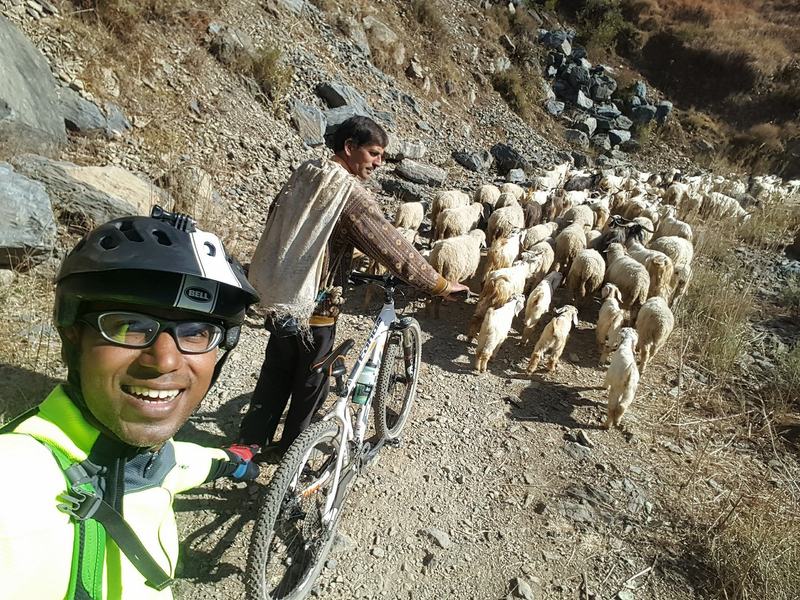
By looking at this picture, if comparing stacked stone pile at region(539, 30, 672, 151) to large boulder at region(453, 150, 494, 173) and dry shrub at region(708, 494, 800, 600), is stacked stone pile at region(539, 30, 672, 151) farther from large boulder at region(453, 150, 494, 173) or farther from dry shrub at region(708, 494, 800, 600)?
dry shrub at region(708, 494, 800, 600)

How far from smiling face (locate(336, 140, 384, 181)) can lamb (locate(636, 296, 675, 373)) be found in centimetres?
411

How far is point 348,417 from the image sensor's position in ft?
8.43

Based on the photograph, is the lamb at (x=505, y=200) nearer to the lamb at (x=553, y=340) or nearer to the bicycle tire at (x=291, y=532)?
the lamb at (x=553, y=340)

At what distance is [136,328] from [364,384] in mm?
1792

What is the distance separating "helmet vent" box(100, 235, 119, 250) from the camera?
1162 mm

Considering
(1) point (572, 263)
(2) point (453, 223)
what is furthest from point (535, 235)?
(2) point (453, 223)

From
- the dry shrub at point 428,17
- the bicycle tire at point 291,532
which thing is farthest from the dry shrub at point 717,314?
the dry shrub at point 428,17

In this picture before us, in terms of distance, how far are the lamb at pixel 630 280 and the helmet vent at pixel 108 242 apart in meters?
6.23

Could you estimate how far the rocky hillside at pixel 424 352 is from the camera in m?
3.09

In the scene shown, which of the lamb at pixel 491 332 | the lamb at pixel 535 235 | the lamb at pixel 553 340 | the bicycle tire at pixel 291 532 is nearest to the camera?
the bicycle tire at pixel 291 532

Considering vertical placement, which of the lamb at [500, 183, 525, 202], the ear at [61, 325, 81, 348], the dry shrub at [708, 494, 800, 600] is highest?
the ear at [61, 325, 81, 348]

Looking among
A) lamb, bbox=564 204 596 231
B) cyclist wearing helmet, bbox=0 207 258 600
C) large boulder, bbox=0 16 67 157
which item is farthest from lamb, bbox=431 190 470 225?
cyclist wearing helmet, bbox=0 207 258 600

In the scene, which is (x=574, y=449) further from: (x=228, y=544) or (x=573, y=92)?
(x=573, y=92)

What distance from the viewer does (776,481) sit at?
423 centimetres
